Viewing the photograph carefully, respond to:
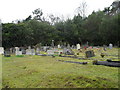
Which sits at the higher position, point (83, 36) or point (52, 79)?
point (83, 36)

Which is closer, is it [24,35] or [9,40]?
[9,40]

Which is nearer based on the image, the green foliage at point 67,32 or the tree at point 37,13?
the green foliage at point 67,32

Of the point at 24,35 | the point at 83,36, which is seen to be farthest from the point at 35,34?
the point at 83,36

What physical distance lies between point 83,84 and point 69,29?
124 feet

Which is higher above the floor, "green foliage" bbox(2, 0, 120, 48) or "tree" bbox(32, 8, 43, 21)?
"tree" bbox(32, 8, 43, 21)

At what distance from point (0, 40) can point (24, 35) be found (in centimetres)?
569

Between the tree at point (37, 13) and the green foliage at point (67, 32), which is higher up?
the tree at point (37, 13)

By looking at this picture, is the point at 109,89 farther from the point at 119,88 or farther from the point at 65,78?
the point at 65,78

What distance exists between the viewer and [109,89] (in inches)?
168

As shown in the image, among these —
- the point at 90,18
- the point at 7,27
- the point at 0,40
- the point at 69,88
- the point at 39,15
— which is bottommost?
the point at 69,88

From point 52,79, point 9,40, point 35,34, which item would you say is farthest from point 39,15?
point 52,79

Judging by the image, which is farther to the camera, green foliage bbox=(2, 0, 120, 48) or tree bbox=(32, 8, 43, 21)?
tree bbox=(32, 8, 43, 21)

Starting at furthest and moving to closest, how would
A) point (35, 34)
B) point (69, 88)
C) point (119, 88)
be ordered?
point (35, 34)
point (69, 88)
point (119, 88)

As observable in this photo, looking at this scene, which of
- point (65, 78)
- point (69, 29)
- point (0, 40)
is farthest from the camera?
point (69, 29)
